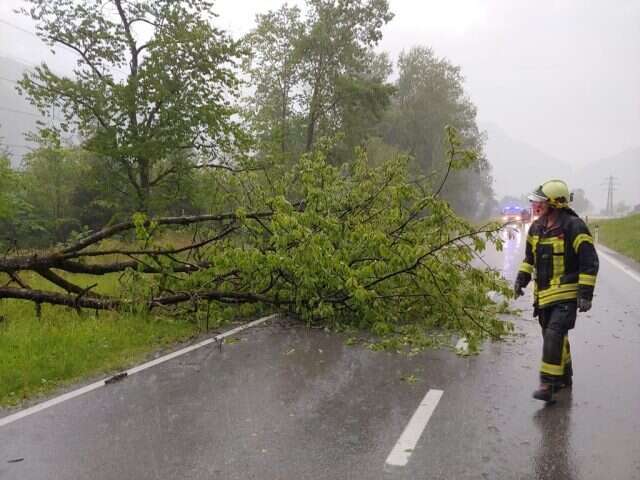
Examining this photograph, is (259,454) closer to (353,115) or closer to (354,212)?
(354,212)

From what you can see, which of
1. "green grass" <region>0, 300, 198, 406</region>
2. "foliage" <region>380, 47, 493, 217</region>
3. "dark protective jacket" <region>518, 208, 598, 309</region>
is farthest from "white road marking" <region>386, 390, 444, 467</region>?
"foliage" <region>380, 47, 493, 217</region>

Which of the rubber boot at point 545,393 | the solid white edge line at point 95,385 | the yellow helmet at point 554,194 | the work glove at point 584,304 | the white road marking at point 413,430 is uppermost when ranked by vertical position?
the yellow helmet at point 554,194

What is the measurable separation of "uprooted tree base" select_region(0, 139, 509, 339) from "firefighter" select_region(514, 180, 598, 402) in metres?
1.55

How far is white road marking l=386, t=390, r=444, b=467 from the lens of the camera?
3.64 meters

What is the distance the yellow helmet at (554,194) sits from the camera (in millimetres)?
4895

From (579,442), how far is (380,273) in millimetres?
3746

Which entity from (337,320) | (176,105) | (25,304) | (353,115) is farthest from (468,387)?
(353,115)

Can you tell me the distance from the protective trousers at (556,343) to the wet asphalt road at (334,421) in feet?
0.84

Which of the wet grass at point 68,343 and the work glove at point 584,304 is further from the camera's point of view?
the wet grass at point 68,343

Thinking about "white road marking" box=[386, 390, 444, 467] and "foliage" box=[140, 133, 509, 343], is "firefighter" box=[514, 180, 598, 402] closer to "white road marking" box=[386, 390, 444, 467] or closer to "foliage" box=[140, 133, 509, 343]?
"white road marking" box=[386, 390, 444, 467]

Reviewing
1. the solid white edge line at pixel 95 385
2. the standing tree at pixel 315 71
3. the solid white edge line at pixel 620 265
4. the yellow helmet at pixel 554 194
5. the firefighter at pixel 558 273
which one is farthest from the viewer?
the standing tree at pixel 315 71

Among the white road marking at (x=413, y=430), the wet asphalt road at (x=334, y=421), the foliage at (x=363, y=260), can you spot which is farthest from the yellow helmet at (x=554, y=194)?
the white road marking at (x=413, y=430)

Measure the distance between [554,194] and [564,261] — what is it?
2.00 feet

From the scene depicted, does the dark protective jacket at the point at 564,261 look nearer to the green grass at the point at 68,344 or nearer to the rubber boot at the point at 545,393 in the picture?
the rubber boot at the point at 545,393
